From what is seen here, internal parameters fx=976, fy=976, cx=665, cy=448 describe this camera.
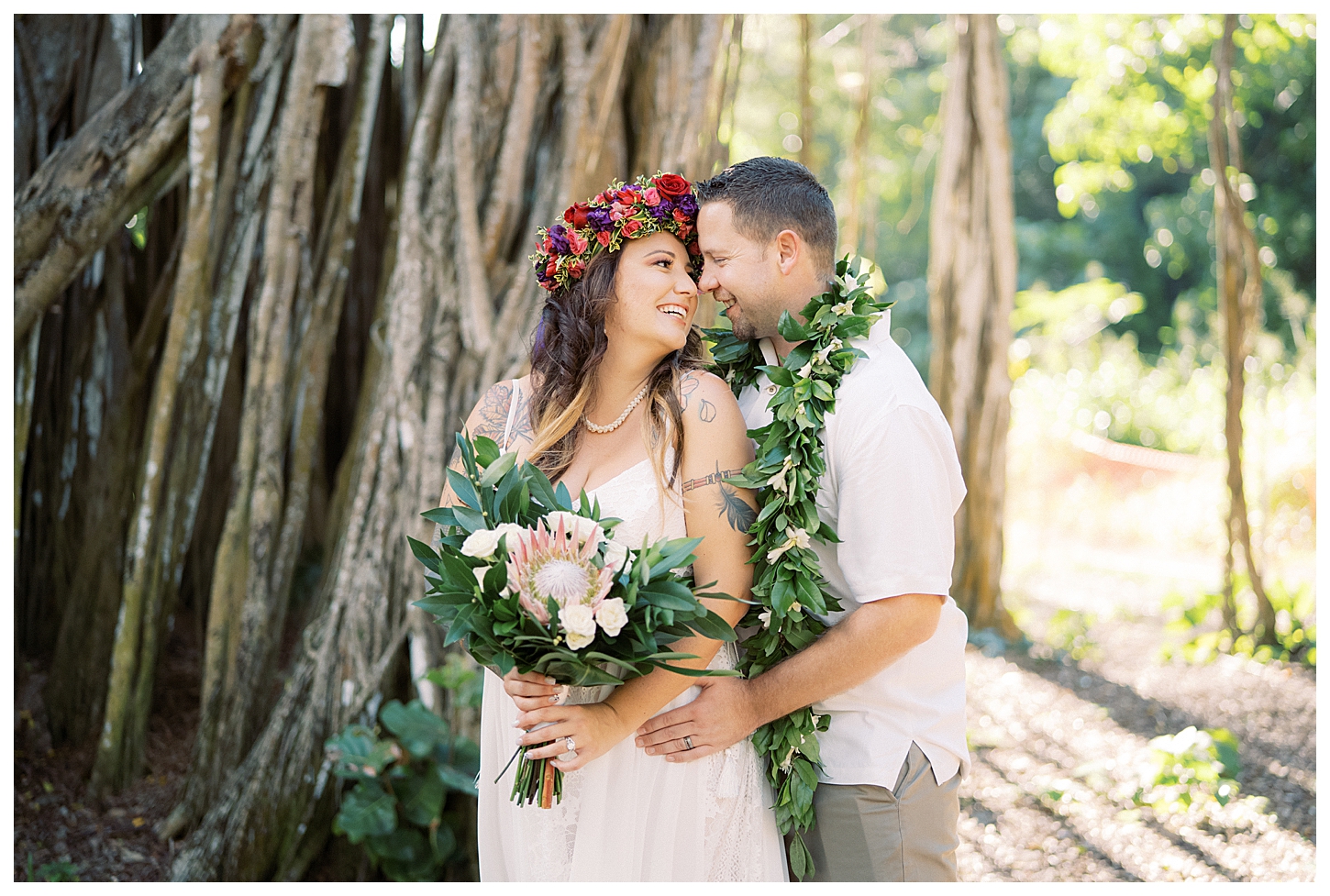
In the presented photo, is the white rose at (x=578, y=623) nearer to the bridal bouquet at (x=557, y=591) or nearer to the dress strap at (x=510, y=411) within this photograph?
the bridal bouquet at (x=557, y=591)

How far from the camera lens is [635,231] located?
5.64 ft

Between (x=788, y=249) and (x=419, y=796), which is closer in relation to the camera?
(x=788, y=249)

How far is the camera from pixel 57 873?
2668mm

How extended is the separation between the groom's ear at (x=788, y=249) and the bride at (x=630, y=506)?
0.53ft

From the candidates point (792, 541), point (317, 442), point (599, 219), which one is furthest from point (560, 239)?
point (317, 442)

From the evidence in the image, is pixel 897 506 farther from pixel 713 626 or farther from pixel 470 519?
pixel 470 519

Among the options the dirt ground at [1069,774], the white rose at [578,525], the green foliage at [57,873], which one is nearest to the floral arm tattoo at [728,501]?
the white rose at [578,525]

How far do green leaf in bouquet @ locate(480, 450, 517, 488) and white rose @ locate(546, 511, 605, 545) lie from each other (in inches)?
5.4

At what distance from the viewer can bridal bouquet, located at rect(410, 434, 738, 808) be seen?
137 centimetres

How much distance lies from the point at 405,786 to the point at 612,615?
1.55 meters

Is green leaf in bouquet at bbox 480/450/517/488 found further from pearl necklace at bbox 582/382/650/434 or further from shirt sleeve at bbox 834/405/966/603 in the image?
shirt sleeve at bbox 834/405/966/603

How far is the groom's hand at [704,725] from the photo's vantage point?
61.4 inches

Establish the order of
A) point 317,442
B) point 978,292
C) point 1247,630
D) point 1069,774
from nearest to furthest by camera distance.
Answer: point 317,442 → point 1069,774 → point 1247,630 → point 978,292

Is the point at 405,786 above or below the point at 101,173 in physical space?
below
